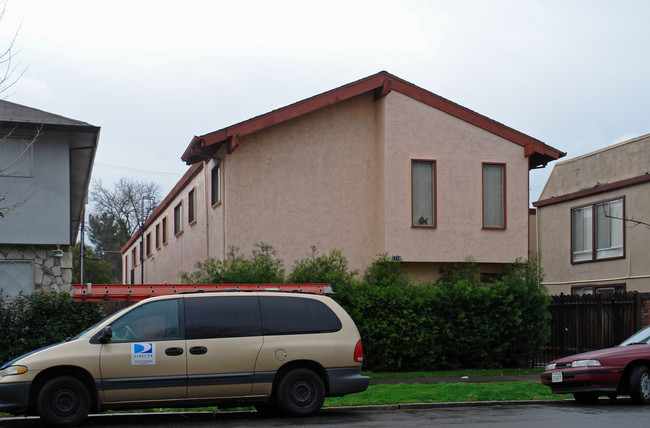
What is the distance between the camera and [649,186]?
25094 millimetres

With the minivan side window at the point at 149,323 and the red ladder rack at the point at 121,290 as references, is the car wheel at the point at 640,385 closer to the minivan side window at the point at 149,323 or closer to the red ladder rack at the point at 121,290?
the red ladder rack at the point at 121,290

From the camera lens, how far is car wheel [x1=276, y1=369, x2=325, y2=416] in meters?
11.1

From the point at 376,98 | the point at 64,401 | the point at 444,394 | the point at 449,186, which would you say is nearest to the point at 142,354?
the point at 64,401

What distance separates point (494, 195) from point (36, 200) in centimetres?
1241

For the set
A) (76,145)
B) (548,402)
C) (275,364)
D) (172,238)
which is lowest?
(548,402)

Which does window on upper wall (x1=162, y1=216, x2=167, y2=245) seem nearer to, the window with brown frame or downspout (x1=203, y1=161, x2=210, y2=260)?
downspout (x1=203, y1=161, x2=210, y2=260)

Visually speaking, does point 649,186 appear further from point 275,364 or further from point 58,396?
point 58,396

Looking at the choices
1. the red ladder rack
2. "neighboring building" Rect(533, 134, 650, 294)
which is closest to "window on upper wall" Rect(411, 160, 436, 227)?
the red ladder rack

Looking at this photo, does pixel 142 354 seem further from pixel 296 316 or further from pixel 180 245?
pixel 180 245

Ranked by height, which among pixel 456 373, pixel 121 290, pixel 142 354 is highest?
pixel 121 290

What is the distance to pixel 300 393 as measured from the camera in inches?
440

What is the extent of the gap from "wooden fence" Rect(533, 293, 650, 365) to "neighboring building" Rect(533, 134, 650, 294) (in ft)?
14.2

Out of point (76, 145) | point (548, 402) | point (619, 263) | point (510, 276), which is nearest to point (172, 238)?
point (76, 145)

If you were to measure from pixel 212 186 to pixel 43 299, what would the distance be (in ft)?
26.6
